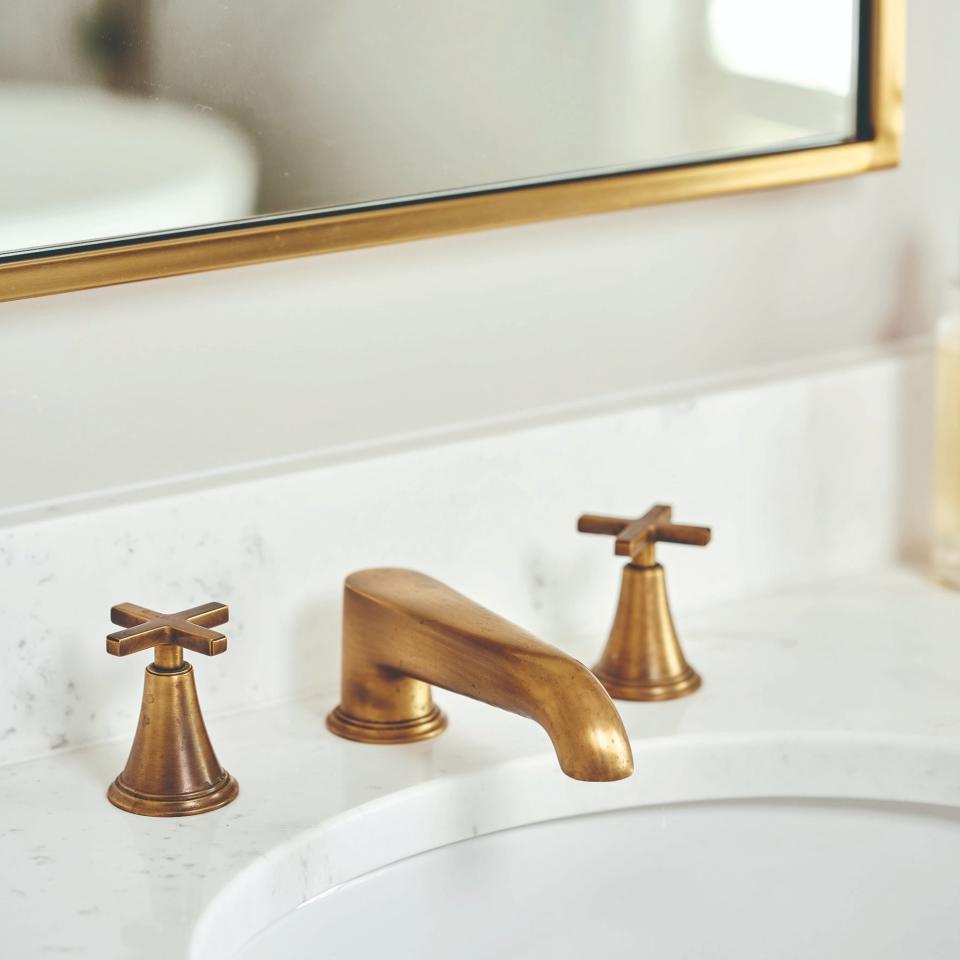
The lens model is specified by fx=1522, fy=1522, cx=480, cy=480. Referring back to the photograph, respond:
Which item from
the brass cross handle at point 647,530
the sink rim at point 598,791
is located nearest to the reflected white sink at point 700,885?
the sink rim at point 598,791

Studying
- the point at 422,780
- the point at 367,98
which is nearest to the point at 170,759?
the point at 422,780

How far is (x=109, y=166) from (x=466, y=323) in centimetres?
21

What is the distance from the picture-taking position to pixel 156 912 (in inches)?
23.5

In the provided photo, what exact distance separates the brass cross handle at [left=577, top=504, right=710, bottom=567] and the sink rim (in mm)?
95

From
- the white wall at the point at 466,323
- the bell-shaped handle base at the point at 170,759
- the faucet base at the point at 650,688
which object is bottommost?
the faucet base at the point at 650,688

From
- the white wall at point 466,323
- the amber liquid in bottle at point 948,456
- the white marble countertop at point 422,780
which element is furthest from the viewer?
the amber liquid in bottle at point 948,456

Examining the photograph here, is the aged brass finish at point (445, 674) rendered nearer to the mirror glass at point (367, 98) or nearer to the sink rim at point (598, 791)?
the sink rim at point (598, 791)

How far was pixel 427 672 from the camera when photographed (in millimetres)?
697

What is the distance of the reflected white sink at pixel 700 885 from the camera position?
0.69 metres

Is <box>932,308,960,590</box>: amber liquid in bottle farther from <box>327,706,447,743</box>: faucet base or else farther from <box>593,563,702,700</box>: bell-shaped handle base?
<box>327,706,447,743</box>: faucet base

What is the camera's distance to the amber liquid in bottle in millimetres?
890

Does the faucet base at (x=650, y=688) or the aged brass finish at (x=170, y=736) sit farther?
the faucet base at (x=650, y=688)

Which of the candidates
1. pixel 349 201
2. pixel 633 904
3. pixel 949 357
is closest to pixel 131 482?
pixel 349 201

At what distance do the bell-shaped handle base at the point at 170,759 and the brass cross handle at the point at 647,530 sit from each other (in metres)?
0.22
